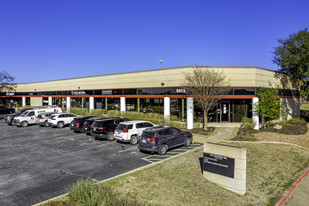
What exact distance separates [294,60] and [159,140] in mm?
25132

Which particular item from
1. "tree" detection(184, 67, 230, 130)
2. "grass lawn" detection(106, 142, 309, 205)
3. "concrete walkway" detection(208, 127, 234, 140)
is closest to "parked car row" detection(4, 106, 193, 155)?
"grass lawn" detection(106, 142, 309, 205)

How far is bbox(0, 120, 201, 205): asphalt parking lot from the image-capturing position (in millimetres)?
8742

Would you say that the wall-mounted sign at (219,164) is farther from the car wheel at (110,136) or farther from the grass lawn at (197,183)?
the car wheel at (110,136)

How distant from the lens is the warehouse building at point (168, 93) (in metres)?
23.5

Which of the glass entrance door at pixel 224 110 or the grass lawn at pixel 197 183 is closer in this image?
the grass lawn at pixel 197 183

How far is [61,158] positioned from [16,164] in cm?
238

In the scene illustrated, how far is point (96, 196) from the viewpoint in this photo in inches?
290

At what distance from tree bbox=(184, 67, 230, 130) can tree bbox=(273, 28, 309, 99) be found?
1222cm

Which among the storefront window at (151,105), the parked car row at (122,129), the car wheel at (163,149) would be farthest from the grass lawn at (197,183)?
the storefront window at (151,105)

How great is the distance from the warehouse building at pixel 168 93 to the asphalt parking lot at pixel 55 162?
9.26 m

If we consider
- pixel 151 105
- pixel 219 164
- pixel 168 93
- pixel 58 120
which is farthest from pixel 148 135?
pixel 58 120

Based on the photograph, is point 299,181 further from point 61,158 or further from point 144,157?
point 61,158

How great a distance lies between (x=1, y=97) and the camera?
175ft

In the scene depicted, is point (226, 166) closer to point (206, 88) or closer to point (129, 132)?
point (129, 132)
